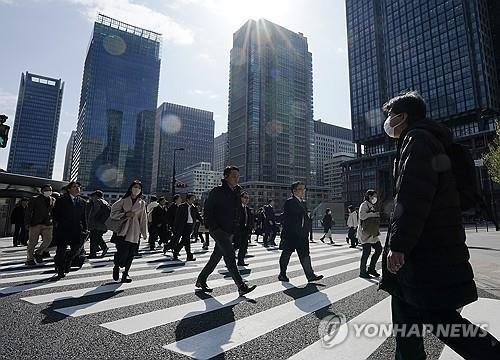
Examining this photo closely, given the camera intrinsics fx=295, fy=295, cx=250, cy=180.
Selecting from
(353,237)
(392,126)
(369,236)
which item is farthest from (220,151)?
(392,126)

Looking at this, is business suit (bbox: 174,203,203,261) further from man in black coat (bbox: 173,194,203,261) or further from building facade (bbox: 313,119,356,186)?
building facade (bbox: 313,119,356,186)

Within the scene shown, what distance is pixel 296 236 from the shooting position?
564cm

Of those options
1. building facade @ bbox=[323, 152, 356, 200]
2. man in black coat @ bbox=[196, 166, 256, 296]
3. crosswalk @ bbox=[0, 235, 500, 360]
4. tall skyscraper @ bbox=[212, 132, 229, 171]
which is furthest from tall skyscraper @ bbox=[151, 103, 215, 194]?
man in black coat @ bbox=[196, 166, 256, 296]

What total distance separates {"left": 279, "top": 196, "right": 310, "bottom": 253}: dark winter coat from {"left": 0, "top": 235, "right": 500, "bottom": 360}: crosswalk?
2.25ft

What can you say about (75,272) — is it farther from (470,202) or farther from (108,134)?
(108,134)

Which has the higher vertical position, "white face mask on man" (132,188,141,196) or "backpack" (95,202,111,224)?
"white face mask on man" (132,188,141,196)

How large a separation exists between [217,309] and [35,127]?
553ft

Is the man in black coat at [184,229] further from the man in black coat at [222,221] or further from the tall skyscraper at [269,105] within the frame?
the tall skyscraper at [269,105]

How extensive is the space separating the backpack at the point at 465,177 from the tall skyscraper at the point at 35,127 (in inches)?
6144

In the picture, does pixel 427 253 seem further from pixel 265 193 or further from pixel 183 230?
pixel 265 193

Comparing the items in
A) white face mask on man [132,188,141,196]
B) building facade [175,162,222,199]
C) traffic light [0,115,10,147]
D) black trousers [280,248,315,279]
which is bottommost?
black trousers [280,248,315,279]

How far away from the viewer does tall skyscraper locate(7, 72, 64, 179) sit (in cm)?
12988

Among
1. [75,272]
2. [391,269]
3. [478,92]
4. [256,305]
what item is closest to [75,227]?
[75,272]

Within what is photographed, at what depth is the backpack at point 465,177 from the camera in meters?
1.85
